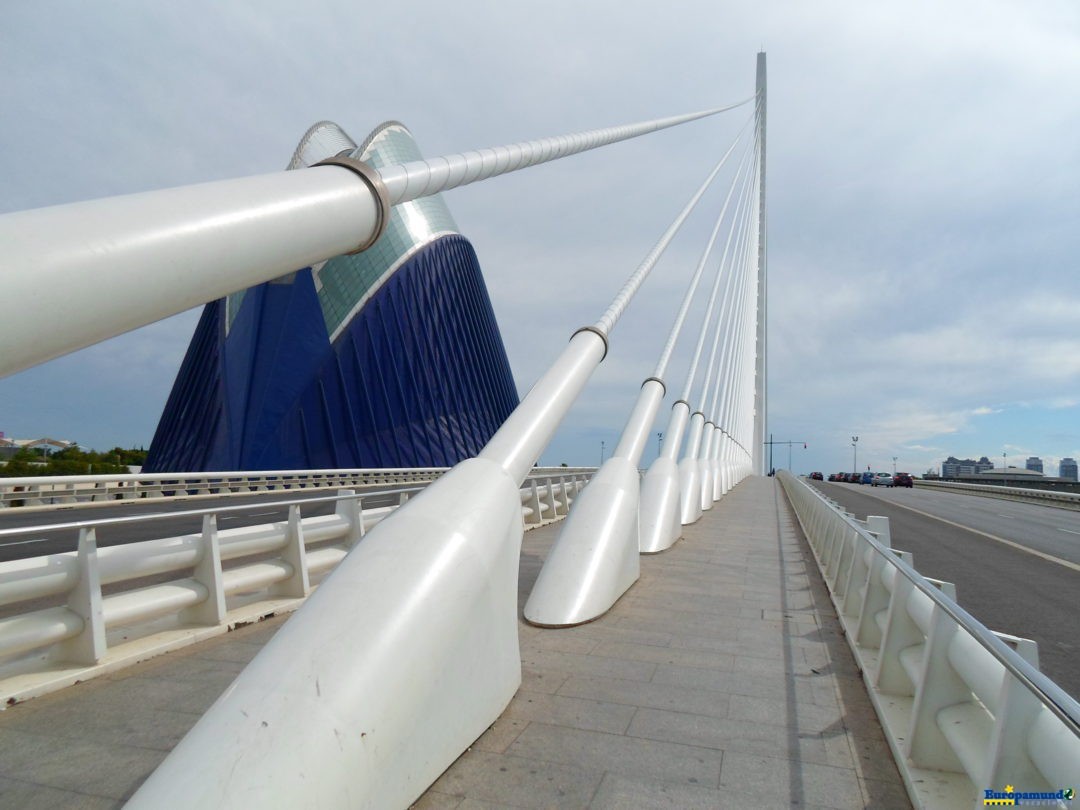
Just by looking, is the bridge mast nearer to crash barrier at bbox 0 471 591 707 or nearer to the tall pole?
the tall pole

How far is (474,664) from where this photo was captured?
3.65 meters

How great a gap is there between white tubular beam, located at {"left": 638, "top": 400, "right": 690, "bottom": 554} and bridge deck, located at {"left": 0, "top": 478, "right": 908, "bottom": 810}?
409cm

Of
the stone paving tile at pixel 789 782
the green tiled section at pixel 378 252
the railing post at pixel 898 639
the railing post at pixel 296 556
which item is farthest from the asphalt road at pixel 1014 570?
the green tiled section at pixel 378 252

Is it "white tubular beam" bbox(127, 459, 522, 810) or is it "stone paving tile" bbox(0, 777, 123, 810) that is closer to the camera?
"white tubular beam" bbox(127, 459, 522, 810)

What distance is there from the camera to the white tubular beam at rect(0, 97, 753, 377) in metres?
2.52

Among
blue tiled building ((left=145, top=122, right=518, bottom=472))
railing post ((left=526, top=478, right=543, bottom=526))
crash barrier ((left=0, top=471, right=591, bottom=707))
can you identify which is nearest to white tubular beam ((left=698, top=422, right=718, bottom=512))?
railing post ((left=526, top=478, right=543, bottom=526))

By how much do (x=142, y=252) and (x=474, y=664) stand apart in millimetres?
2336

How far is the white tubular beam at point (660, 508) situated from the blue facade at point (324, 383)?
2729cm

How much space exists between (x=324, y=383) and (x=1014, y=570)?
33.1 metres

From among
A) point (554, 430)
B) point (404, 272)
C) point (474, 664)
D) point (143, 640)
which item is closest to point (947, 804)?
point (474, 664)

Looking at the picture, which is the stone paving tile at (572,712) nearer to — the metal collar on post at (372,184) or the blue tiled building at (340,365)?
the metal collar on post at (372,184)

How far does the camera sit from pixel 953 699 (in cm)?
328

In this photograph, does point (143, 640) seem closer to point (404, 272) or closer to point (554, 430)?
point (554, 430)
